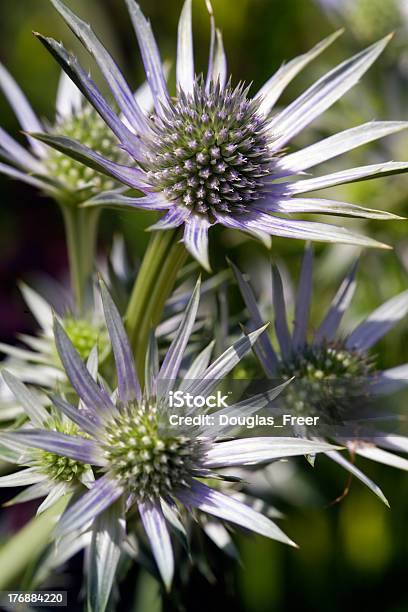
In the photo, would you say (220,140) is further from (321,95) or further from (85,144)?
(85,144)

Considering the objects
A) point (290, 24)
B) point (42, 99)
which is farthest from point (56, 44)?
point (290, 24)

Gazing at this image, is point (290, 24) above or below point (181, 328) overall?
above

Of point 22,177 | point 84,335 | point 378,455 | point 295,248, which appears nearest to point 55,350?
point 84,335

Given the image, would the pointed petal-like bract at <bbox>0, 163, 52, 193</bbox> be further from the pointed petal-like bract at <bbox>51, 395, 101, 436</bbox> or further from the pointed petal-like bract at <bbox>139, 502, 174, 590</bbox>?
the pointed petal-like bract at <bbox>139, 502, 174, 590</bbox>

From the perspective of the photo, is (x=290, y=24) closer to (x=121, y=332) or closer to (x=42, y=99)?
(x=42, y=99)

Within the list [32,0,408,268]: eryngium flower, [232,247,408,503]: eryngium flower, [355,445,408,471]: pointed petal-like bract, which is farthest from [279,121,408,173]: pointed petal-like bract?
[355,445,408,471]: pointed petal-like bract

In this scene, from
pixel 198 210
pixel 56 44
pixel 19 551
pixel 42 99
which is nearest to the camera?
pixel 56 44

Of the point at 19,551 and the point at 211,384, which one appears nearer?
the point at 211,384

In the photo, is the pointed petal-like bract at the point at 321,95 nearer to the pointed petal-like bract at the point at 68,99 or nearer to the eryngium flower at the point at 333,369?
the eryngium flower at the point at 333,369
